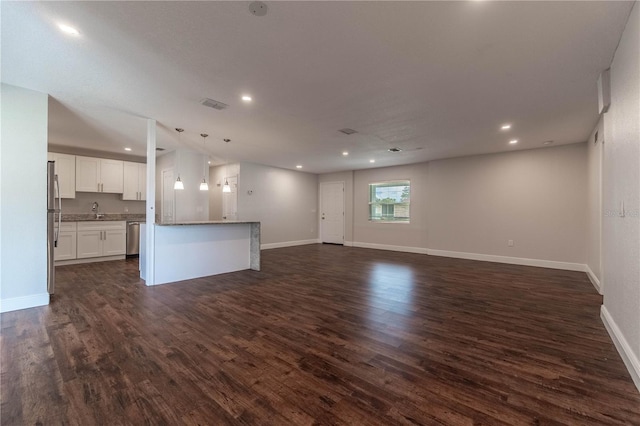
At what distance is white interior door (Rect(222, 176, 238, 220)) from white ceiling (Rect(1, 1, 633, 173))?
10.9ft

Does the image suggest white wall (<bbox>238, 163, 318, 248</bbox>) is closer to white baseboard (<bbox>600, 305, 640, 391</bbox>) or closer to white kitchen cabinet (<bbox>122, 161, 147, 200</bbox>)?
white kitchen cabinet (<bbox>122, 161, 147, 200</bbox>)

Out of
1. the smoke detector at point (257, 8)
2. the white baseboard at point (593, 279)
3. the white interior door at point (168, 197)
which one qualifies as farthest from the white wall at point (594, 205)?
the white interior door at point (168, 197)

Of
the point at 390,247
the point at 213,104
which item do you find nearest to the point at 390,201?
the point at 390,247

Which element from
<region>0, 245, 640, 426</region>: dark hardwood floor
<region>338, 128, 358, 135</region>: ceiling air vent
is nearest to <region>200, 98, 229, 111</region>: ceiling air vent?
<region>338, 128, 358, 135</region>: ceiling air vent

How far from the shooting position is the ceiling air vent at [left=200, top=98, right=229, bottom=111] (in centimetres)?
357

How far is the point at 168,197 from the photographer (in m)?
7.06

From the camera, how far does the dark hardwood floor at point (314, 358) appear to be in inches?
64.6

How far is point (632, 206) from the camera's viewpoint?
6.81 feet

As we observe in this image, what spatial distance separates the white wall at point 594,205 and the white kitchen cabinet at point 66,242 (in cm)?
953

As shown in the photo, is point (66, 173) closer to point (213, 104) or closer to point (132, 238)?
point (132, 238)

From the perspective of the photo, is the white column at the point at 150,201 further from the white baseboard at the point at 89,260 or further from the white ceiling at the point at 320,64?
the white baseboard at the point at 89,260

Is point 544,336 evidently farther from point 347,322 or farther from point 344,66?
point 344,66

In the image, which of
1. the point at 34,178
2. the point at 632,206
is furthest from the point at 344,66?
the point at 34,178

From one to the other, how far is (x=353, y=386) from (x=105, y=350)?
82.7 inches
